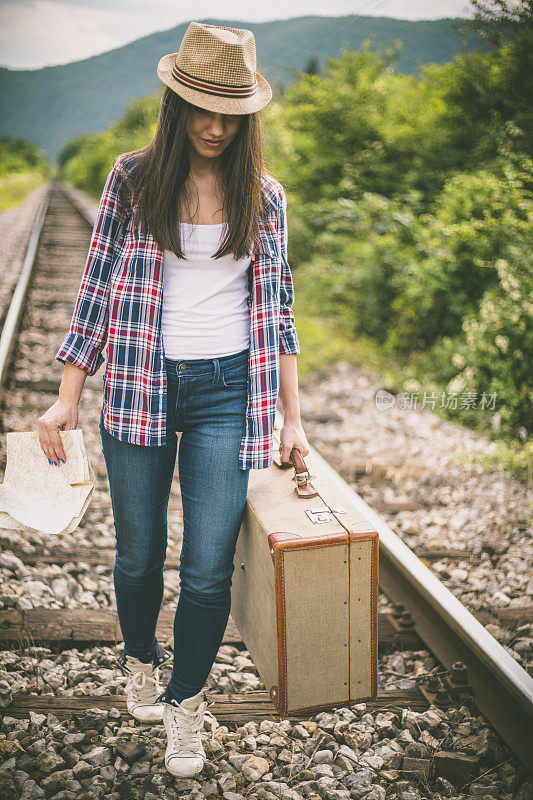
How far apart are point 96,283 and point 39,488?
64 cm

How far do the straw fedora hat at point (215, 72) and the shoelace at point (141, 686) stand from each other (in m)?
1.78

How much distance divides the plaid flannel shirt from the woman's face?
8.4 inches

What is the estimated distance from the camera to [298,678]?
79.2 inches

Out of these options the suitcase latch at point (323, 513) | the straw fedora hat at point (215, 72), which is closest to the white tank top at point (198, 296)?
the straw fedora hat at point (215, 72)

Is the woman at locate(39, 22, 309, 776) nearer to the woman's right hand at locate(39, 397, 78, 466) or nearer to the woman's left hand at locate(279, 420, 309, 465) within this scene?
the woman's right hand at locate(39, 397, 78, 466)

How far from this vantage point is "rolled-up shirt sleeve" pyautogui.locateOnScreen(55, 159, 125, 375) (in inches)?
70.3

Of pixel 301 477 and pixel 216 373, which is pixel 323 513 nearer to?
pixel 301 477

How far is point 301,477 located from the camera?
2158 millimetres

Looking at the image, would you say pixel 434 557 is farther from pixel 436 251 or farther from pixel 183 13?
pixel 183 13

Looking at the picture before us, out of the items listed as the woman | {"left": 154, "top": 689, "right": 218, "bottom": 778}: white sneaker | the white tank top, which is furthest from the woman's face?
{"left": 154, "top": 689, "right": 218, "bottom": 778}: white sneaker

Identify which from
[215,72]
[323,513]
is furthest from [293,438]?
[215,72]

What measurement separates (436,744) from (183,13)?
18.2ft

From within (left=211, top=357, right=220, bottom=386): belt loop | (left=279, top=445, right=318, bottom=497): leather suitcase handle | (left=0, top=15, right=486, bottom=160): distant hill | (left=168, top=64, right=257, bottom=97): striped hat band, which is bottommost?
(left=279, top=445, right=318, bottom=497): leather suitcase handle

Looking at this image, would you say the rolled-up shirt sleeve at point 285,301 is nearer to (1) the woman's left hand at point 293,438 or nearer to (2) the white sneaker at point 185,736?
(1) the woman's left hand at point 293,438
